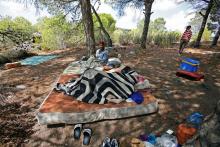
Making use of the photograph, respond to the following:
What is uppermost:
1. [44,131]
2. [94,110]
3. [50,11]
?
[50,11]

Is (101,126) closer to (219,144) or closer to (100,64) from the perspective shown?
(219,144)

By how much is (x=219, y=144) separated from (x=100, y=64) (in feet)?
14.8

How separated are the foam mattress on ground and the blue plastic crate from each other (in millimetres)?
2594

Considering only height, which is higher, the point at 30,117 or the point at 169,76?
the point at 169,76

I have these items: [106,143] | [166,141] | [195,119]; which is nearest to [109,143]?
[106,143]

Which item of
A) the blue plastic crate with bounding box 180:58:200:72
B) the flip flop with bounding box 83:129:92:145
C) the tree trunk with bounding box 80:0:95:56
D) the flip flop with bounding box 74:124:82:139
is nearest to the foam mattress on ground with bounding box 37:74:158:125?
the flip flop with bounding box 74:124:82:139

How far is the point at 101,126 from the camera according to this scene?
13.0ft

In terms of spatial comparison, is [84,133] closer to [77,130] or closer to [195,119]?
[77,130]

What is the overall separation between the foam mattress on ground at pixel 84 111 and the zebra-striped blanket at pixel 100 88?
5.8 inches

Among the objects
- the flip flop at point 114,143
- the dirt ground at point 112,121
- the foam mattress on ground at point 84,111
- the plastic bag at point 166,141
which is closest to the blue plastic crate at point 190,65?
the dirt ground at point 112,121

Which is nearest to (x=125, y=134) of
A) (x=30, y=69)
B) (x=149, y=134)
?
(x=149, y=134)

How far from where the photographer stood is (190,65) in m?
6.21

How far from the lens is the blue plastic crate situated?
6.11 metres

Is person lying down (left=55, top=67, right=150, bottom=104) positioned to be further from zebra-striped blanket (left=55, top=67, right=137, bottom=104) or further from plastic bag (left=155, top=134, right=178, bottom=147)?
plastic bag (left=155, top=134, right=178, bottom=147)
